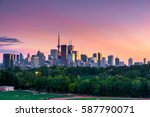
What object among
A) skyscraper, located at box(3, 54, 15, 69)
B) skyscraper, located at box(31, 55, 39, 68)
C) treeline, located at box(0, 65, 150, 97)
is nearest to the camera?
treeline, located at box(0, 65, 150, 97)

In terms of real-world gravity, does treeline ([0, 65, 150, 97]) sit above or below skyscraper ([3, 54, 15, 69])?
below

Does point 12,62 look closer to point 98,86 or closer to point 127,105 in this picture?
point 98,86

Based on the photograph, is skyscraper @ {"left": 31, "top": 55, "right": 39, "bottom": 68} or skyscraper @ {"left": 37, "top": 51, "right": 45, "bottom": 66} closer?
skyscraper @ {"left": 37, "top": 51, "right": 45, "bottom": 66}

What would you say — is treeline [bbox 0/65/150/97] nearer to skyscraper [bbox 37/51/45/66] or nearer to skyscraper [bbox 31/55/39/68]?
skyscraper [bbox 37/51/45/66]

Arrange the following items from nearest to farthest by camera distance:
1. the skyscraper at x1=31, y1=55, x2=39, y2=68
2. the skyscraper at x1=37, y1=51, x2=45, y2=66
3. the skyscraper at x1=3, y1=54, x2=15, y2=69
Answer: the skyscraper at x1=3, y1=54, x2=15, y2=69
the skyscraper at x1=37, y1=51, x2=45, y2=66
the skyscraper at x1=31, y1=55, x2=39, y2=68

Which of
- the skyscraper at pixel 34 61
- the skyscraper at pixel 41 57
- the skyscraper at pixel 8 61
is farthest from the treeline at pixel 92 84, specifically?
the skyscraper at pixel 34 61

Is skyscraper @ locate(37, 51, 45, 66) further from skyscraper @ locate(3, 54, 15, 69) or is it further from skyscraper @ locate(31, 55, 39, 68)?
skyscraper @ locate(3, 54, 15, 69)

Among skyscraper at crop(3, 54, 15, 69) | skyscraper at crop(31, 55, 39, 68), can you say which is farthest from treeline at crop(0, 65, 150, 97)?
skyscraper at crop(31, 55, 39, 68)

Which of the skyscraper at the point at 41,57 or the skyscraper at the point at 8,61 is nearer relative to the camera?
the skyscraper at the point at 8,61

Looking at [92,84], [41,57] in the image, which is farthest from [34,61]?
[92,84]

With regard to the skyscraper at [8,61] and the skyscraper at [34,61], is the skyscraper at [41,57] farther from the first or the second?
the skyscraper at [8,61]

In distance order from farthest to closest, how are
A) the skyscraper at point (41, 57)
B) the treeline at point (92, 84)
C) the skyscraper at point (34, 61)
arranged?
the skyscraper at point (34, 61), the skyscraper at point (41, 57), the treeline at point (92, 84)

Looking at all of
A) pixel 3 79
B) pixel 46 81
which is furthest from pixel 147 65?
pixel 3 79
